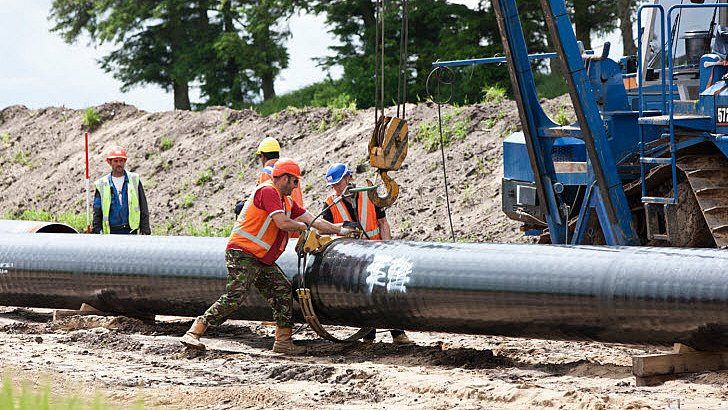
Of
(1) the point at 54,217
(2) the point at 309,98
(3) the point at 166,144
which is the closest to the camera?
(1) the point at 54,217

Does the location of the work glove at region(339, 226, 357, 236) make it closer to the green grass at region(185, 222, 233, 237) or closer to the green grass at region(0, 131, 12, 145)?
the green grass at region(185, 222, 233, 237)

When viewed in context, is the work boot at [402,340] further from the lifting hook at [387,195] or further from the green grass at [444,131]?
the green grass at [444,131]

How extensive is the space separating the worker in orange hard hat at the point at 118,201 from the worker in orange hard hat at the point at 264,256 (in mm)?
3493

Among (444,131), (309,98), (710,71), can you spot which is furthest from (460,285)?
(309,98)

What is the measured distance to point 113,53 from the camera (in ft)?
109

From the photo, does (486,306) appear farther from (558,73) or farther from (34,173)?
(34,173)

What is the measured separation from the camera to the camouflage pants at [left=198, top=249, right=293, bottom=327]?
8.91m

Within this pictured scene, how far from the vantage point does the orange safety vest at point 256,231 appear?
889 centimetres

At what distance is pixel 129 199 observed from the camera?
1225cm

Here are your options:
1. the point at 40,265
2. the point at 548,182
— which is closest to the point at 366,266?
the point at 548,182

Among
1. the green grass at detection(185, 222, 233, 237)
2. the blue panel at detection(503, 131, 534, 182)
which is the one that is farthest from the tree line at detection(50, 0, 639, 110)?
the blue panel at detection(503, 131, 534, 182)

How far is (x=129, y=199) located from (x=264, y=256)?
12.4ft

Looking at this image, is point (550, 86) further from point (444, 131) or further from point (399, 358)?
point (399, 358)

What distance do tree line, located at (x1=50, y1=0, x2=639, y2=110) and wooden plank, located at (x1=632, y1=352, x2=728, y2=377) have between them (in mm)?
14576
